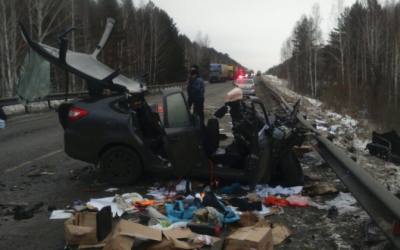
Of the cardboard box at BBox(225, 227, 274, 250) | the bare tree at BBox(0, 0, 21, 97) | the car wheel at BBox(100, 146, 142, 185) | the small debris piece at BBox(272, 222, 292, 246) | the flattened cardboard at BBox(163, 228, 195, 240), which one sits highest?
the bare tree at BBox(0, 0, 21, 97)

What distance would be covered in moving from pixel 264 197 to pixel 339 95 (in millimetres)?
22044

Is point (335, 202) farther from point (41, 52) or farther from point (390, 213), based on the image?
point (41, 52)

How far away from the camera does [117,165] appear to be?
7.11 metres

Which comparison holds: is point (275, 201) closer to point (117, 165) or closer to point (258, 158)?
point (258, 158)

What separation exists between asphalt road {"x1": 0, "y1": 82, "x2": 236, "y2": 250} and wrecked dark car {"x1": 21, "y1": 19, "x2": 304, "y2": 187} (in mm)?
474

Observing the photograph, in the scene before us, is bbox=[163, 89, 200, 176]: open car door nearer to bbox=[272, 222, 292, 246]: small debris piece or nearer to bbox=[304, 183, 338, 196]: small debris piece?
bbox=[304, 183, 338, 196]: small debris piece

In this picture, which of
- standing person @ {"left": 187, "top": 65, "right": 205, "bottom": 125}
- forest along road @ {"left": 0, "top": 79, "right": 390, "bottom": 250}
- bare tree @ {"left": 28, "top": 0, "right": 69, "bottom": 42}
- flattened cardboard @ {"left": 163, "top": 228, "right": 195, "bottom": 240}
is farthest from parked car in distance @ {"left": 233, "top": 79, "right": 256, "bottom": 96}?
flattened cardboard @ {"left": 163, "top": 228, "right": 195, "bottom": 240}

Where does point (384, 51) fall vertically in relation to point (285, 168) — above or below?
above

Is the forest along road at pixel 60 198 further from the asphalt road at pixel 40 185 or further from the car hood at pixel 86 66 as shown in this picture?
the car hood at pixel 86 66

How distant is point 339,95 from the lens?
1058 inches

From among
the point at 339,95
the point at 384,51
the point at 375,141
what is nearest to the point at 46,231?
the point at 375,141

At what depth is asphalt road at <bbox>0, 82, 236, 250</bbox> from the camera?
4.80 m

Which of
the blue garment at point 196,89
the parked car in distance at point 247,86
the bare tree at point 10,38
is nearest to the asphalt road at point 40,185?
the blue garment at point 196,89

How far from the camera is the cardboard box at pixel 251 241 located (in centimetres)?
397
